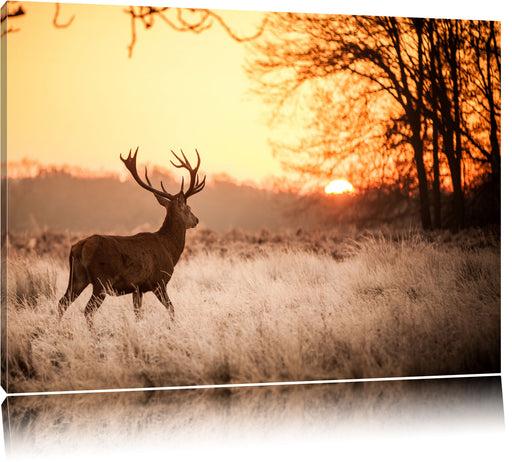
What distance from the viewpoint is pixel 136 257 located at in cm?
688

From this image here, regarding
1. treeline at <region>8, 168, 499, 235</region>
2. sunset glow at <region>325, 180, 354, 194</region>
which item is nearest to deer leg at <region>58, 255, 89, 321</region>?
treeline at <region>8, 168, 499, 235</region>

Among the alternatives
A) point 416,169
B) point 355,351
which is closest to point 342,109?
point 416,169

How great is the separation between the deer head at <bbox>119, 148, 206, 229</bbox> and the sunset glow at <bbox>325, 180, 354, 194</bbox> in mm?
1162

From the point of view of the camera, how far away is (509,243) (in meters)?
7.89

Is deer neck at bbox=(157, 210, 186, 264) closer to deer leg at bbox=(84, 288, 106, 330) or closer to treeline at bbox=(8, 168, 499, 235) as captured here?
treeline at bbox=(8, 168, 499, 235)

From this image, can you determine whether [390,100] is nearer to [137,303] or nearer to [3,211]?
[137,303]

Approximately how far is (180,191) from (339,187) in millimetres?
1460

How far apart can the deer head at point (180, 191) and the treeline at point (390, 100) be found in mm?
819

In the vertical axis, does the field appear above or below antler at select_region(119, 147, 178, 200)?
below

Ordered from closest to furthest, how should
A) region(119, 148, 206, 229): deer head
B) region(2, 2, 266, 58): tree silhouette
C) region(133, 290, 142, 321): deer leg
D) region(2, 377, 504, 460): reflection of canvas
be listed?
region(2, 377, 504, 460): reflection of canvas < region(133, 290, 142, 321): deer leg < region(119, 148, 206, 229): deer head < region(2, 2, 266, 58): tree silhouette

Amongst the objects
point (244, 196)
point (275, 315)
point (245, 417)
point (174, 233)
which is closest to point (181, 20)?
point (244, 196)

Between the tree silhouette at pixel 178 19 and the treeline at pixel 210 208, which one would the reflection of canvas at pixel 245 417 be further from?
the tree silhouette at pixel 178 19

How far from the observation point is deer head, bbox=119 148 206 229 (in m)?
→ 7.02

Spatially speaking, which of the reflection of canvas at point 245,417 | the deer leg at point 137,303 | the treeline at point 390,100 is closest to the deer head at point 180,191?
the deer leg at point 137,303
